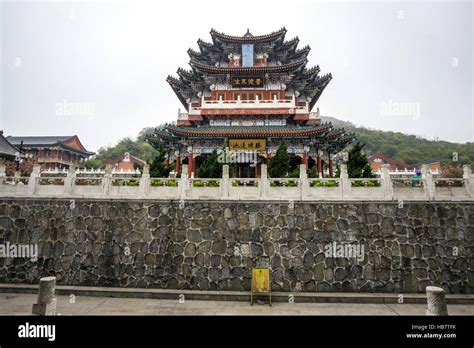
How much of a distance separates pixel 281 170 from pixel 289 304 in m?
8.02

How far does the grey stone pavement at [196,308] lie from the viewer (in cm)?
853

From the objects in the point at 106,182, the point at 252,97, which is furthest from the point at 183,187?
the point at 252,97

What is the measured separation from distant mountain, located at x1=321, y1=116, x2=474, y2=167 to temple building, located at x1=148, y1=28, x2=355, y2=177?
160 ft

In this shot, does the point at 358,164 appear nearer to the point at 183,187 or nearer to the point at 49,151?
the point at 183,187

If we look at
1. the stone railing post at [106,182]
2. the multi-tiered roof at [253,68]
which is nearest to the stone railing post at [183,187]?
the stone railing post at [106,182]

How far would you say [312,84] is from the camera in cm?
2222

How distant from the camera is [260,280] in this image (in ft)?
30.6

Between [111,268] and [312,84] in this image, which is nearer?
[111,268]

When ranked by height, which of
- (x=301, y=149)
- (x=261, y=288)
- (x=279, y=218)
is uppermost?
(x=301, y=149)

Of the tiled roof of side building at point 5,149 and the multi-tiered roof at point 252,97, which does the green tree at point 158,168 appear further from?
the tiled roof of side building at point 5,149

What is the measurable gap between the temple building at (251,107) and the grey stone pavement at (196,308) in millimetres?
10033

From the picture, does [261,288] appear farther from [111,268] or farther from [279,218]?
[111,268]

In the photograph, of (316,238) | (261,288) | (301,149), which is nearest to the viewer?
(261,288)
